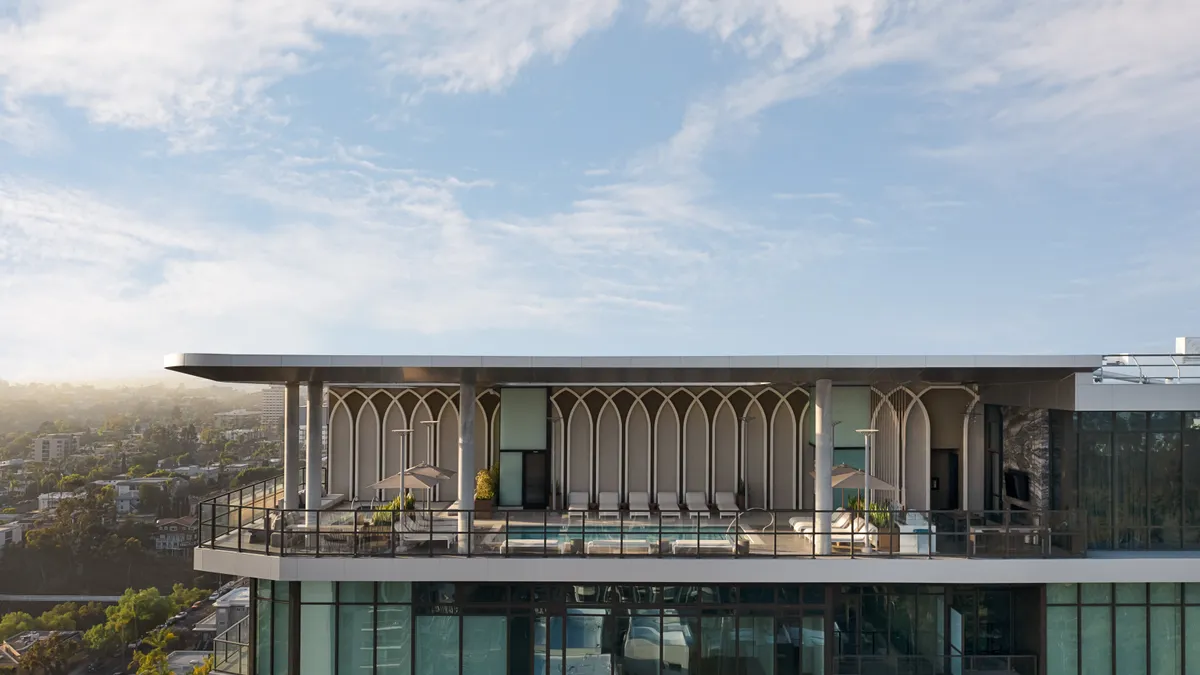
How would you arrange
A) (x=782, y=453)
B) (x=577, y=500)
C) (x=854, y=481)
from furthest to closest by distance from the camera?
(x=782, y=453) < (x=577, y=500) < (x=854, y=481)

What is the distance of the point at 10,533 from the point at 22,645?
12.5 m

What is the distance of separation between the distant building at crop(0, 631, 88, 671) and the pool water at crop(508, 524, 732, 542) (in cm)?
7917

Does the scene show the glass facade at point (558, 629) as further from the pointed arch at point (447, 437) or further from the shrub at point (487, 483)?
the pointed arch at point (447, 437)

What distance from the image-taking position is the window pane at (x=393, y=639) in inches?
506

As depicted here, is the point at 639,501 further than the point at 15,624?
No

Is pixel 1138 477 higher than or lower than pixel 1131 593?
higher

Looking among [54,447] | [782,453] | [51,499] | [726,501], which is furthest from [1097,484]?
[54,447]

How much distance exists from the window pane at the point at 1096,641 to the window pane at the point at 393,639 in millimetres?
10056

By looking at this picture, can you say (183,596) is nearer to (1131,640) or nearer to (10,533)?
(10,533)

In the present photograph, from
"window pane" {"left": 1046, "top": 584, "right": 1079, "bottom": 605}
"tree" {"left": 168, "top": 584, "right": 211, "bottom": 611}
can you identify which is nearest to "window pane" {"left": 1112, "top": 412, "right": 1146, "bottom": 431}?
"window pane" {"left": 1046, "top": 584, "right": 1079, "bottom": 605}

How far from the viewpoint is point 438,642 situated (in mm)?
12883

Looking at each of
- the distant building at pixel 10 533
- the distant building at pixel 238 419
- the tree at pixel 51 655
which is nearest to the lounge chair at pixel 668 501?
the tree at pixel 51 655

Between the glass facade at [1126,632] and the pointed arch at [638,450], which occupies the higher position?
the pointed arch at [638,450]

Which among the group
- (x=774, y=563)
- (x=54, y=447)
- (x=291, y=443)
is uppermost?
(x=291, y=443)
